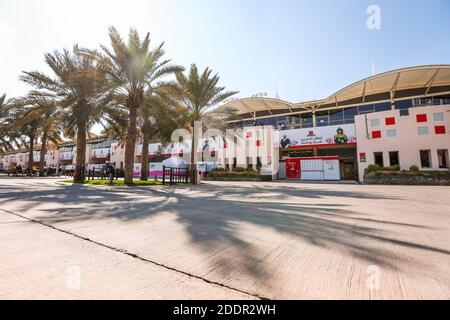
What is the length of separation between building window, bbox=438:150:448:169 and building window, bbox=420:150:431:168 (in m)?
0.69

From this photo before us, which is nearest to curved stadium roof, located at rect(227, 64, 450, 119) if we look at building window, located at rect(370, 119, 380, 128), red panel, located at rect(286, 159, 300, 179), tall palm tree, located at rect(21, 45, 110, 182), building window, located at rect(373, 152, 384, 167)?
building window, located at rect(370, 119, 380, 128)

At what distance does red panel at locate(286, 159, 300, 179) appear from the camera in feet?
79.4

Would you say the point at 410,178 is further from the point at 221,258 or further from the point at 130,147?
the point at 130,147

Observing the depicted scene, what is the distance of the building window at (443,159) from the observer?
18422mm

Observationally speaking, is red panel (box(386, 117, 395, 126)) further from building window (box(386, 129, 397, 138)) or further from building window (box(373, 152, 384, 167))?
building window (box(373, 152, 384, 167))

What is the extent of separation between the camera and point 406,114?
1989cm

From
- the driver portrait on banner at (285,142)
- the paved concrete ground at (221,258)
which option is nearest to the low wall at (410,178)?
the driver portrait on banner at (285,142)

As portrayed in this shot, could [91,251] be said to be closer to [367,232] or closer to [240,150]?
[367,232]

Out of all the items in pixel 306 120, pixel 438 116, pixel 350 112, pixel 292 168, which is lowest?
pixel 292 168

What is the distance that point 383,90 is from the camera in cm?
2417

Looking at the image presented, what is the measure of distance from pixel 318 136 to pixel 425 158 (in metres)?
9.02

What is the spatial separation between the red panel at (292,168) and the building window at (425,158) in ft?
33.9

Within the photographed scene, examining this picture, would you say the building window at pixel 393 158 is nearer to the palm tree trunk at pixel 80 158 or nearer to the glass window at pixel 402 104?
the glass window at pixel 402 104

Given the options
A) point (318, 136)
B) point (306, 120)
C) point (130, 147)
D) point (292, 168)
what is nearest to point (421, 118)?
point (318, 136)
